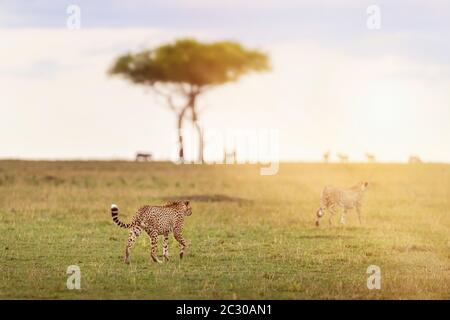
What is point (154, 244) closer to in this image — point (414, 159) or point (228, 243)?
point (228, 243)

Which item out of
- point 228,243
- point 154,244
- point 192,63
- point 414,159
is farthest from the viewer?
point 192,63

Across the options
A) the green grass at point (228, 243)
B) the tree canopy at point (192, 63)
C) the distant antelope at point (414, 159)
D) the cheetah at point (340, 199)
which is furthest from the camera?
the tree canopy at point (192, 63)

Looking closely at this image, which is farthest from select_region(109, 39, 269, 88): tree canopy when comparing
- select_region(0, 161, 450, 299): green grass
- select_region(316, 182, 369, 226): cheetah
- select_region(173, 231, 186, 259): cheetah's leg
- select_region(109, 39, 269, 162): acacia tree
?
select_region(173, 231, 186, 259): cheetah's leg

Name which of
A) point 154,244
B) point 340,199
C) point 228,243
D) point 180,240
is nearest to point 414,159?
point 340,199

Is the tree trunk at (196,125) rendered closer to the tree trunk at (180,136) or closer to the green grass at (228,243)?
the tree trunk at (180,136)

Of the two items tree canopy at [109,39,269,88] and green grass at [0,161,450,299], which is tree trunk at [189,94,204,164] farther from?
green grass at [0,161,450,299]

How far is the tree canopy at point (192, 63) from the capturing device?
63469mm

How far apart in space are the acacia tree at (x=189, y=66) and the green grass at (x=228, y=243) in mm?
21422

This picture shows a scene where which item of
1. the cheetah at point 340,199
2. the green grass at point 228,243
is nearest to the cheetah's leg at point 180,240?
the green grass at point 228,243

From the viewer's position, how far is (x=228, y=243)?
2027 centimetres

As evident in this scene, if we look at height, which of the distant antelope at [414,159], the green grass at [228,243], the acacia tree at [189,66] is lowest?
the green grass at [228,243]

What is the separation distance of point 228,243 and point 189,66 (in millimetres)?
44119
